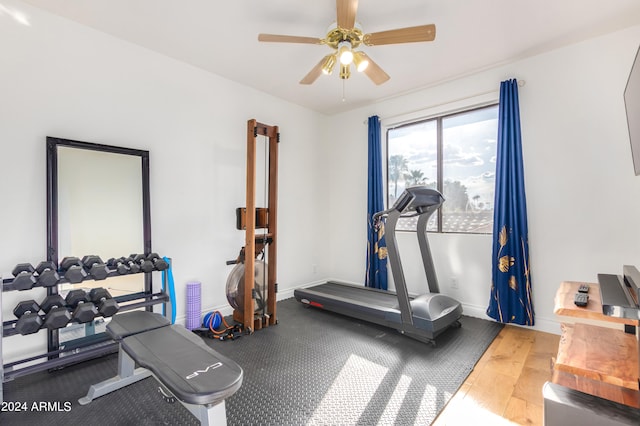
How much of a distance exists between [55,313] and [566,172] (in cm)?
434

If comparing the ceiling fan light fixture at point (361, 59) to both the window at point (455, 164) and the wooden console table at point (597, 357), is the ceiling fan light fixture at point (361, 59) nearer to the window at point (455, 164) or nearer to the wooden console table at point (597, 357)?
the window at point (455, 164)

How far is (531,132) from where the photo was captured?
302 centimetres

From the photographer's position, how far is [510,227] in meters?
3.04

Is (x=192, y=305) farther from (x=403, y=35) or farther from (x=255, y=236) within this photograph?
(x=403, y=35)

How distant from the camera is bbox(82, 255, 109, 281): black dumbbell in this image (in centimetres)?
210

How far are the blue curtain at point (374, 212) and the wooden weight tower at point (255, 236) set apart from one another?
149 cm

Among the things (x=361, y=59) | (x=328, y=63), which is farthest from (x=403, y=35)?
(x=328, y=63)

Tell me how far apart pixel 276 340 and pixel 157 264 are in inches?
51.5

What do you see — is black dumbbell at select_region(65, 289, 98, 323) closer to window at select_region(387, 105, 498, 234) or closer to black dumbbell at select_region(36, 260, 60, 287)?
black dumbbell at select_region(36, 260, 60, 287)

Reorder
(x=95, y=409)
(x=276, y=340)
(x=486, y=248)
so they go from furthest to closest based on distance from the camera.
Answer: (x=486, y=248) < (x=276, y=340) < (x=95, y=409)

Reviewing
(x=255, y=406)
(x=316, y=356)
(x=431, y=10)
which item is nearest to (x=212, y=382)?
(x=255, y=406)

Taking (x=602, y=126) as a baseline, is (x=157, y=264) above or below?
below

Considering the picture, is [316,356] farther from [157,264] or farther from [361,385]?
[157,264]

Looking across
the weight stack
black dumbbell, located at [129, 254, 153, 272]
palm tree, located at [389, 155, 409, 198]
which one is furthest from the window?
black dumbbell, located at [129, 254, 153, 272]
